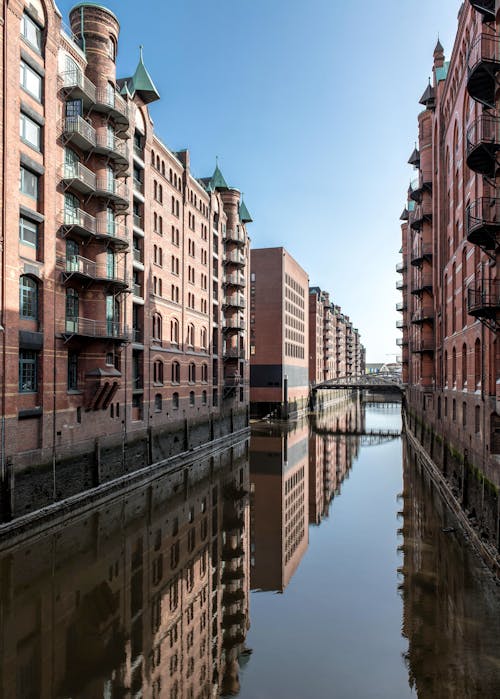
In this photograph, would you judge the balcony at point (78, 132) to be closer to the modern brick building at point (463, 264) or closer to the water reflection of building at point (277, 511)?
the modern brick building at point (463, 264)

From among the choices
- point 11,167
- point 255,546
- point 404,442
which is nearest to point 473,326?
point 255,546

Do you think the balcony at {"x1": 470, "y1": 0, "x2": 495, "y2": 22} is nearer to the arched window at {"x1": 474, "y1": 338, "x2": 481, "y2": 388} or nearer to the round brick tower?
the arched window at {"x1": 474, "y1": 338, "x2": 481, "y2": 388}

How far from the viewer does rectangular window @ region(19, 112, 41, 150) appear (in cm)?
1853

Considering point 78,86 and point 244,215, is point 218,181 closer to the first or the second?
point 244,215

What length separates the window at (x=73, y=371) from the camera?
2205 centimetres

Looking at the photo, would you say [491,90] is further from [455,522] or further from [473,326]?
[455,522]

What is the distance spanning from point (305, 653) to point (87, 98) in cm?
2280

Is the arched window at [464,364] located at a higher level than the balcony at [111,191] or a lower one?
lower

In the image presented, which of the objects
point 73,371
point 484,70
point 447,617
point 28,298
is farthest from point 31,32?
point 447,617

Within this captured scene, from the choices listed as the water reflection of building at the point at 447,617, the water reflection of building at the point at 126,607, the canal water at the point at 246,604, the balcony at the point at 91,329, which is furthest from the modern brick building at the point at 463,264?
the balcony at the point at 91,329

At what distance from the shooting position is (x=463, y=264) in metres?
25.2

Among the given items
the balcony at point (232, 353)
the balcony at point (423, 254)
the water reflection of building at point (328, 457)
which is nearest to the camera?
the water reflection of building at point (328, 457)

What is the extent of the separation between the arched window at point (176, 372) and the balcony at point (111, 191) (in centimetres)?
1226

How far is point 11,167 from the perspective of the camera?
1767 centimetres
